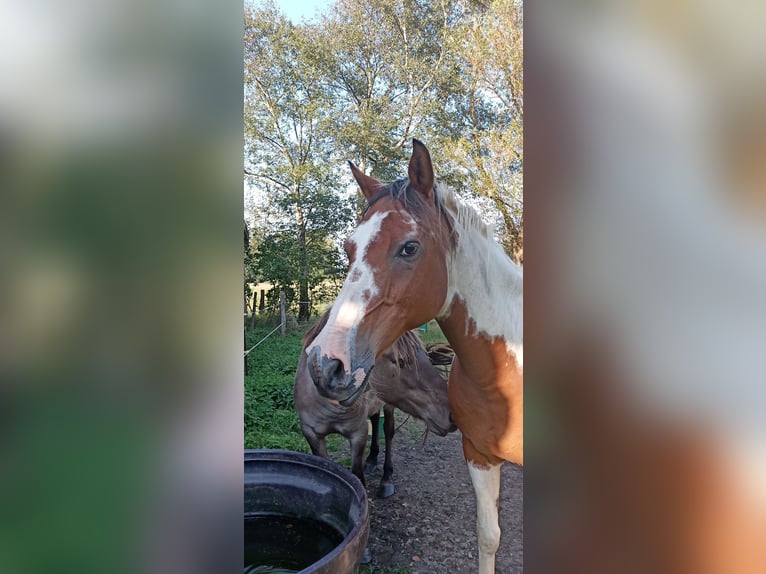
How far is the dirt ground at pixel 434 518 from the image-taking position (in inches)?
72.2

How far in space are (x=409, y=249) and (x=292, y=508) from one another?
A: 0.93 meters

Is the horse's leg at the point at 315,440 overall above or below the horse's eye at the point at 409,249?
below

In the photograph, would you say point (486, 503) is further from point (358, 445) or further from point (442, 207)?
point (442, 207)

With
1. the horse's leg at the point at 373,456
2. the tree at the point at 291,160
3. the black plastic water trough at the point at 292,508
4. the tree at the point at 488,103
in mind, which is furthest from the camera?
the tree at the point at 291,160

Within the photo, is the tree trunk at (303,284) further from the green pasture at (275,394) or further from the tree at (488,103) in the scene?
the tree at (488,103)

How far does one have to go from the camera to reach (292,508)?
129 cm

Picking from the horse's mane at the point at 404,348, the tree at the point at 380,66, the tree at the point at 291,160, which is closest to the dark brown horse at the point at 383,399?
the horse's mane at the point at 404,348

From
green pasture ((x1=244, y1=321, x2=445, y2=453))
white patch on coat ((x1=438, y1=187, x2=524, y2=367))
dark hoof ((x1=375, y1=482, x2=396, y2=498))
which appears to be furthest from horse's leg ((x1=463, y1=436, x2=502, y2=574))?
green pasture ((x1=244, y1=321, x2=445, y2=453))

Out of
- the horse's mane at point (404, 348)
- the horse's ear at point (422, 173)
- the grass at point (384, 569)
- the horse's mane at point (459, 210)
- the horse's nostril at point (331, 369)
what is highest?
the horse's ear at point (422, 173)

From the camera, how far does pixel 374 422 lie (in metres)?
2.58

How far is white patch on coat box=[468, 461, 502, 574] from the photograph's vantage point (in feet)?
4.16
